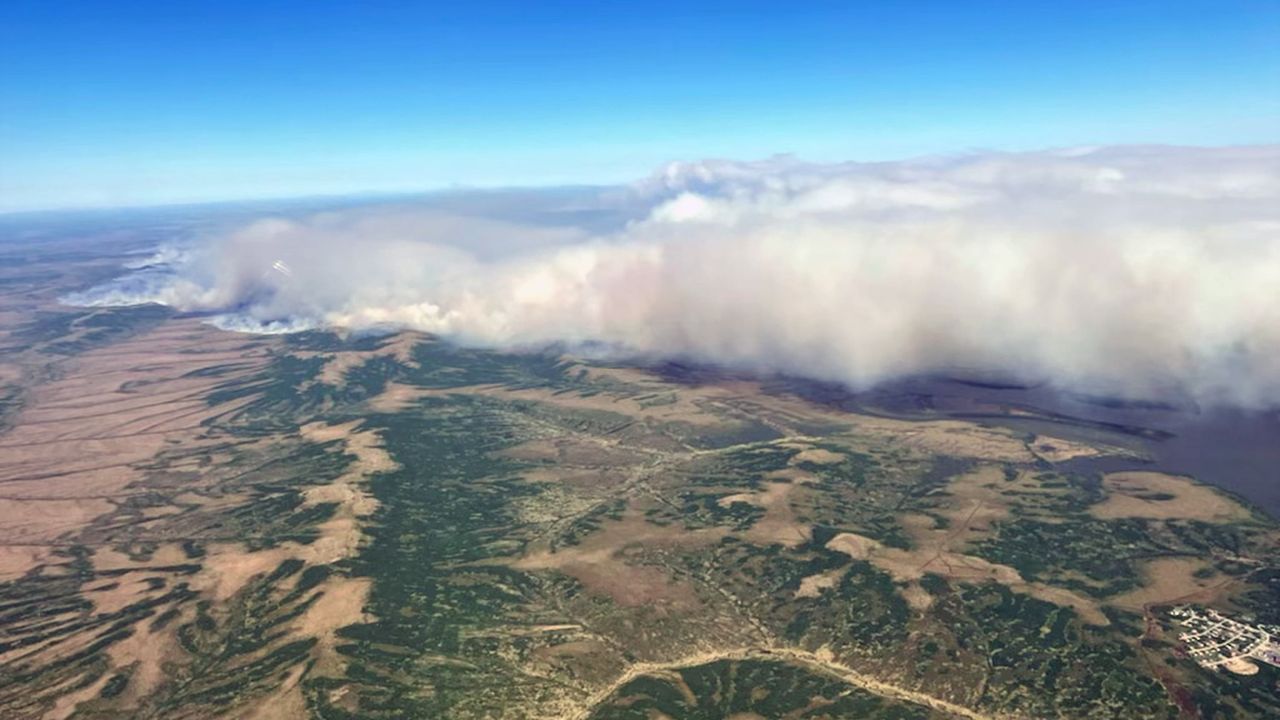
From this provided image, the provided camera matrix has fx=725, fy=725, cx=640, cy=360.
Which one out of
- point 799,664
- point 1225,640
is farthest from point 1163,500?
point 799,664

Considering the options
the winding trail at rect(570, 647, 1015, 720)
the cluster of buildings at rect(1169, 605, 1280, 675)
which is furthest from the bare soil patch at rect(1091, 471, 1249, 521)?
the winding trail at rect(570, 647, 1015, 720)

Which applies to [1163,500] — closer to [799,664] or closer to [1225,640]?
[1225,640]

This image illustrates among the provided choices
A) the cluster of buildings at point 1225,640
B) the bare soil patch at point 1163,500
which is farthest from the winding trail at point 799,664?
the bare soil patch at point 1163,500

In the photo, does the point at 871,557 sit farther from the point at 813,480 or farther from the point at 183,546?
the point at 183,546

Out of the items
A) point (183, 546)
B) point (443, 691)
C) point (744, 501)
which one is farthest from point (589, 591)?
point (183, 546)

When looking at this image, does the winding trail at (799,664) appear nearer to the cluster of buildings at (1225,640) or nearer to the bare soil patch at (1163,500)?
the cluster of buildings at (1225,640)

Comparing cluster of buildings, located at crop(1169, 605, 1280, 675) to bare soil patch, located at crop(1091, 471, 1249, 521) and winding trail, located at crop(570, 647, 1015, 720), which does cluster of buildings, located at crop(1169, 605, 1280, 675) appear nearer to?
winding trail, located at crop(570, 647, 1015, 720)

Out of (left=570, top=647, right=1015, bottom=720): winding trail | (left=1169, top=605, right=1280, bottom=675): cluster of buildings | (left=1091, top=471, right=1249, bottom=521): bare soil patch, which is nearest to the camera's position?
(left=570, top=647, right=1015, bottom=720): winding trail
